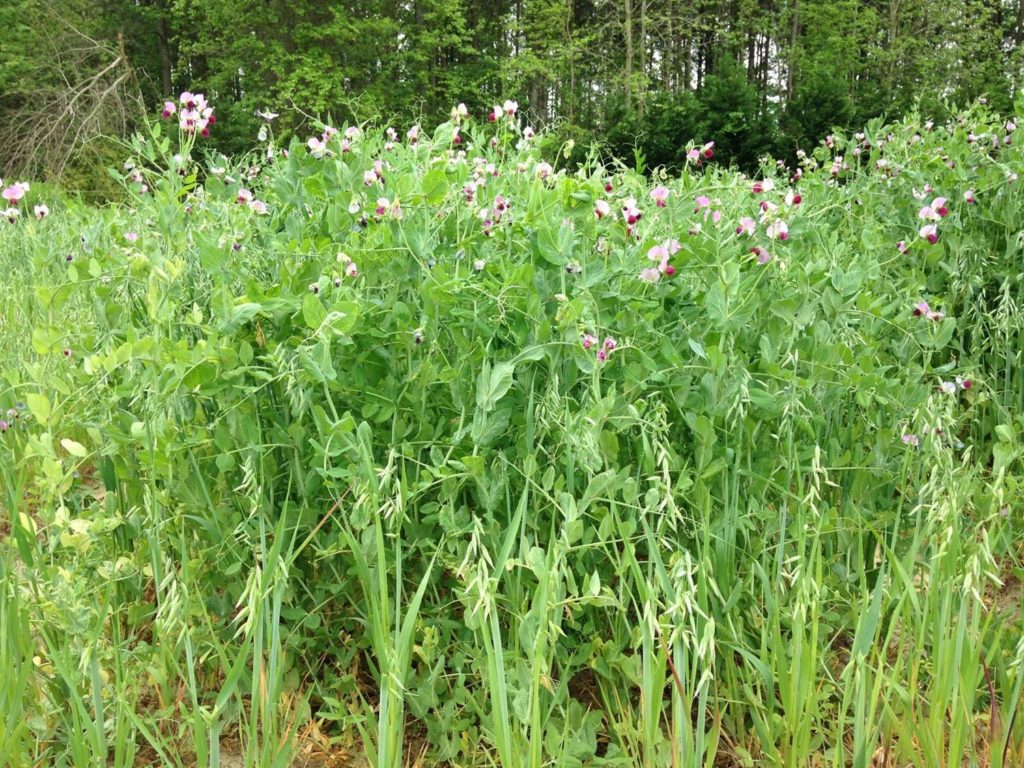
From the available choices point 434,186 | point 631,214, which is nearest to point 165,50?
point 434,186

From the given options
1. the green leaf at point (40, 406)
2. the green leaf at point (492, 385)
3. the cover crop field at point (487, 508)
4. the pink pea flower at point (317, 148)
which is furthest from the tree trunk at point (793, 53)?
the green leaf at point (40, 406)

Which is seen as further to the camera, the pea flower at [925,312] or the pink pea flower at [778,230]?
the pea flower at [925,312]

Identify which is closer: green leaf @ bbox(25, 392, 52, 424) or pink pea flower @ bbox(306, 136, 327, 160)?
→ green leaf @ bbox(25, 392, 52, 424)

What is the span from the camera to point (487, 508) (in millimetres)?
1722

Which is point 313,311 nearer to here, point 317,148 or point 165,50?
point 317,148

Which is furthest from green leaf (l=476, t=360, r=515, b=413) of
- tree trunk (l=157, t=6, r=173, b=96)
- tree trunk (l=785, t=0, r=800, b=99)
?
tree trunk (l=157, t=6, r=173, b=96)

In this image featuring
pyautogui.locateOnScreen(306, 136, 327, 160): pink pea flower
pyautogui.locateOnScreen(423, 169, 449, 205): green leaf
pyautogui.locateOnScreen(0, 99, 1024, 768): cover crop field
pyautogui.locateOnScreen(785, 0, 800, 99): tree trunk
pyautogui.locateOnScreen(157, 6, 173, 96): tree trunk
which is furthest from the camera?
pyautogui.locateOnScreen(157, 6, 173, 96): tree trunk

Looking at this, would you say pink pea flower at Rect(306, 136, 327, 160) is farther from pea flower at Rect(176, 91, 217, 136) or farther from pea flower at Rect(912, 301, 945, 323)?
pea flower at Rect(912, 301, 945, 323)

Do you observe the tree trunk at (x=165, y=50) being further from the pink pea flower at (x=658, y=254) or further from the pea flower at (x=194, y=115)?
the pink pea flower at (x=658, y=254)

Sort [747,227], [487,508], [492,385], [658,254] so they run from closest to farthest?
[492,385] → [487,508] → [658,254] → [747,227]

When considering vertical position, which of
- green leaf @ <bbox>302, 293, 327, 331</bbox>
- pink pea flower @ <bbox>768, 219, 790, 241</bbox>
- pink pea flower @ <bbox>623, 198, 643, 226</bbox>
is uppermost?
pink pea flower @ <bbox>623, 198, 643, 226</bbox>

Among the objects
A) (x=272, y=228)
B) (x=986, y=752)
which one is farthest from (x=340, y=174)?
(x=986, y=752)

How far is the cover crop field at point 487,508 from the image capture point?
60.8 inches

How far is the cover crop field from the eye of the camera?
1544mm
